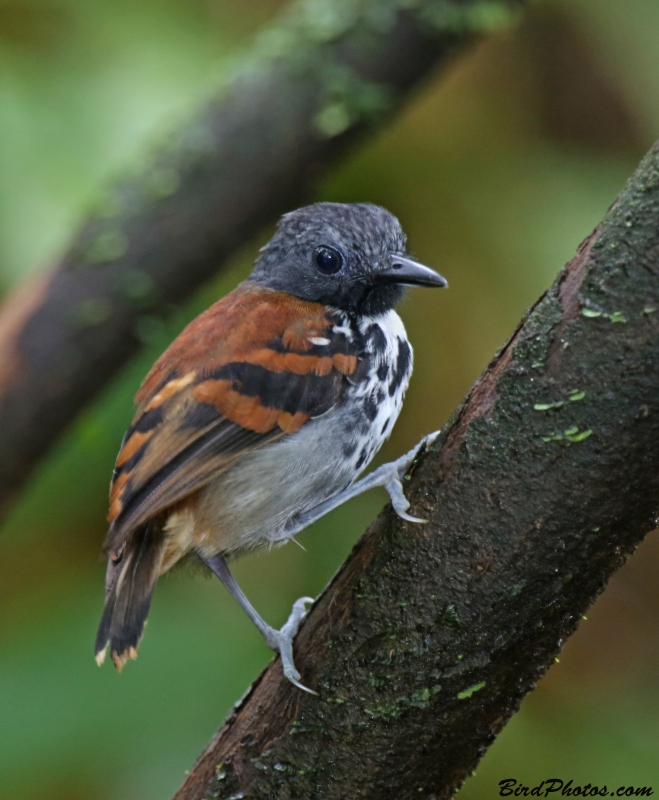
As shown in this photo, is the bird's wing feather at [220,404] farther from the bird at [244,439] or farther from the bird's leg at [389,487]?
the bird's leg at [389,487]

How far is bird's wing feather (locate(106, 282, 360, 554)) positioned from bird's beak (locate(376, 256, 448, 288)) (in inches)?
11.3

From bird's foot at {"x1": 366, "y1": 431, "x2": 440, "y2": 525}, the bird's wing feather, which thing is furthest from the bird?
bird's foot at {"x1": 366, "y1": 431, "x2": 440, "y2": 525}

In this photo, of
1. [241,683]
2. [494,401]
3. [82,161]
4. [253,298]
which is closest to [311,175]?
[82,161]

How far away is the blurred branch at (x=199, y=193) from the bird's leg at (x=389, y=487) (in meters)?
1.46

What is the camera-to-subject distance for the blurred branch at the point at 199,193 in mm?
3762

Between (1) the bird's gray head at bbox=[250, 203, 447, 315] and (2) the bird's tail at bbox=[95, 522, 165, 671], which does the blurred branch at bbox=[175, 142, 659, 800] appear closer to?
(2) the bird's tail at bbox=[95, 522, 165, 671]

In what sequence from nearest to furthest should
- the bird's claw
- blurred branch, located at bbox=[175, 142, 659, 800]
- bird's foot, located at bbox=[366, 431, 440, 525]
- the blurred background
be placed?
blurred branch, located at bbox=[175, 142, 659, 800] → bird's foot, located at bbox=[366, 431, 440, 525] → the bird's claw → the blurred background

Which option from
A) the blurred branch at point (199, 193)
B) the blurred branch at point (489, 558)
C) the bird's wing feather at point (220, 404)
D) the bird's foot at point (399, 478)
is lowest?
the blurred branch at point (489, 558)

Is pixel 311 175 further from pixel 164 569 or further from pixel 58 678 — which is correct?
pixel 58 678

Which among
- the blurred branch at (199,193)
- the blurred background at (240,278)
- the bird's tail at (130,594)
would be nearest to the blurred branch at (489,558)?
the bird's tail at (130,594)

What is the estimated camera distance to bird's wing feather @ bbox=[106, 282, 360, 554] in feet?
8.09

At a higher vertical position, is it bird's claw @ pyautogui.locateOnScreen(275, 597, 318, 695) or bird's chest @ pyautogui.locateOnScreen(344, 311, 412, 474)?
bird's chest @ pyautogui.locateOnScreen(344, 311, 412, 474)

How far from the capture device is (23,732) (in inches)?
133

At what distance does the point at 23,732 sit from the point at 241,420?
166 cm
